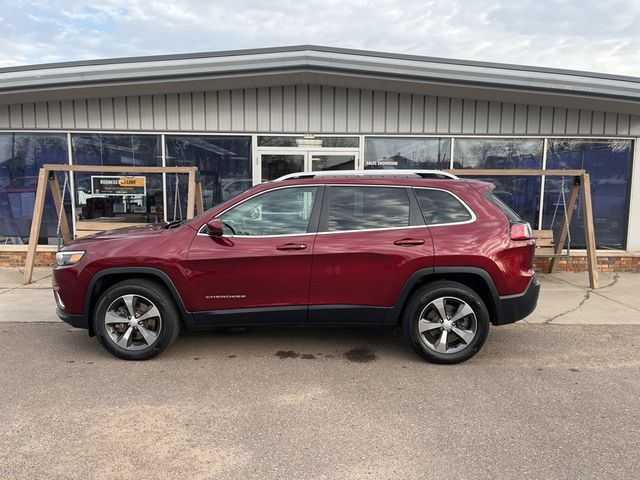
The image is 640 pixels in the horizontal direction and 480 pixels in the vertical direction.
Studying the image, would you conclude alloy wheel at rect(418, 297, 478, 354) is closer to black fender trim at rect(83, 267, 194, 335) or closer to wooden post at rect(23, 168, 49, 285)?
black fender trim at rect(83, 267, 194, 335)

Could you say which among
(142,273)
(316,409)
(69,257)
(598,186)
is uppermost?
(598,186)

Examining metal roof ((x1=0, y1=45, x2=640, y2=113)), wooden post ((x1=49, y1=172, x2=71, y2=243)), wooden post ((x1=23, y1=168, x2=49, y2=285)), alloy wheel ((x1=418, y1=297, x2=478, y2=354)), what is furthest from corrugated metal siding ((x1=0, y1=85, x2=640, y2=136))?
alloy wheel ((x1=418, y1=297, x2=478, y2=354))

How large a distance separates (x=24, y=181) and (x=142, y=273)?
21.3 ft

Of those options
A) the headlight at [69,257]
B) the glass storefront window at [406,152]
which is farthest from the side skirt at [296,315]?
the glass storefront window at [406,152]

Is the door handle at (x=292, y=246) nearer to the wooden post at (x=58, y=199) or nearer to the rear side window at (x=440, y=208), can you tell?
the rear side window at (x=440, y=208)

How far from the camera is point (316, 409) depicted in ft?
11.1

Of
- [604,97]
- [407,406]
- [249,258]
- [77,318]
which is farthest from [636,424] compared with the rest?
[604,97]

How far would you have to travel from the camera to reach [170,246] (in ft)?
13.7

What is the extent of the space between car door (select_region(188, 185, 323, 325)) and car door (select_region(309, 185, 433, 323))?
0.13 metres

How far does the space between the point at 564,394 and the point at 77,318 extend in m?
4.24

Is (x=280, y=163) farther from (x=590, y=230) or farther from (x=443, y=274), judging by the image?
(x=590, y=230)

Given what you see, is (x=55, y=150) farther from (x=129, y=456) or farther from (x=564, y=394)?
(x=564, y=394)

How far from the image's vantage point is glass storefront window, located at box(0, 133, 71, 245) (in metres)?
8.86

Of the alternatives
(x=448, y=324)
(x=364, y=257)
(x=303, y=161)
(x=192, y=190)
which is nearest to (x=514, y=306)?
(x=448, y=324)
